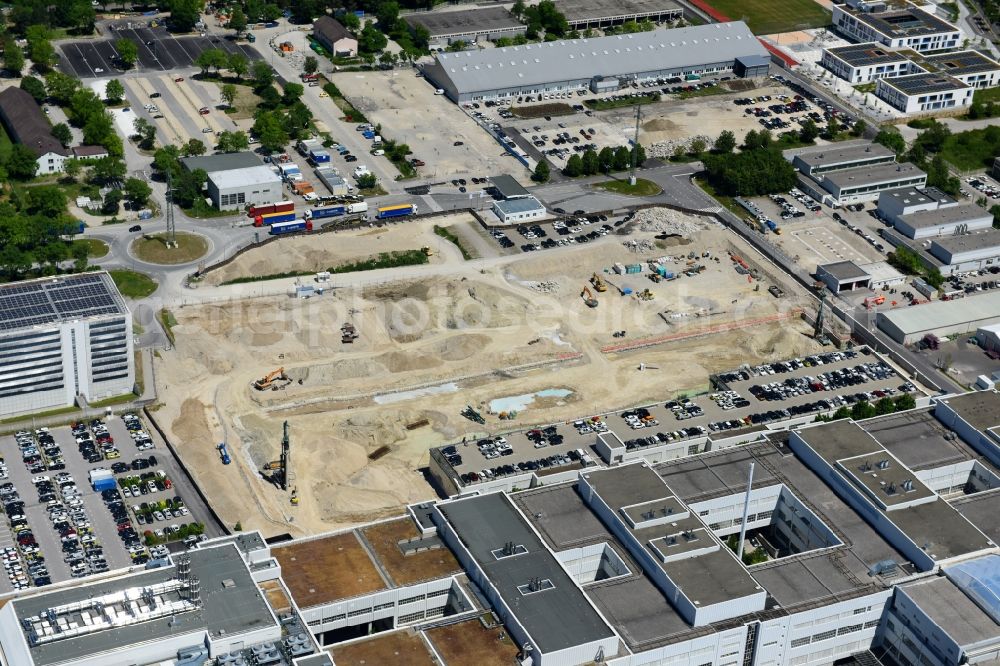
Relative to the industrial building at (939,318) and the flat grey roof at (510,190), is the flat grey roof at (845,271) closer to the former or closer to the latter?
the industrial building at (939,318)

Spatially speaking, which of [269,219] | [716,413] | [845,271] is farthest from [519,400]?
[269,219]

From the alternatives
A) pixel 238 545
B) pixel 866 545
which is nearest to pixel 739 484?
pixel 866 545

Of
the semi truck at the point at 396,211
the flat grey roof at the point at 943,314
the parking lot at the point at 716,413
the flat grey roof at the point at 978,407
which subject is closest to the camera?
the flat grey roof at the point at 978,407

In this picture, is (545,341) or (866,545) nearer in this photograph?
(866,545)

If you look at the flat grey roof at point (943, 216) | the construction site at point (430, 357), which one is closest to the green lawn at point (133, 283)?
the construction site at point (430, 357)

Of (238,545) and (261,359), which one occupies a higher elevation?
(238,545)

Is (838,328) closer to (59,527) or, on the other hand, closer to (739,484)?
(739,484)

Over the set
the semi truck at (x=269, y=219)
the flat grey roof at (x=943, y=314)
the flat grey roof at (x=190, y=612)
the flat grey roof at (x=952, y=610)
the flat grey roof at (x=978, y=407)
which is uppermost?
the flat grey roof at (x=190, y=612)
